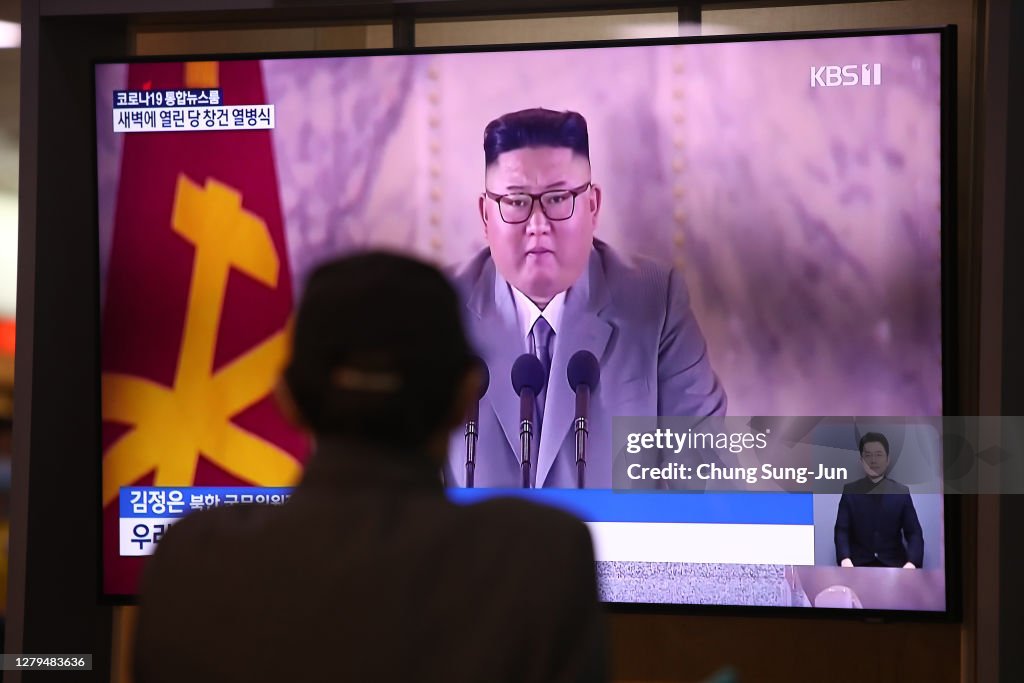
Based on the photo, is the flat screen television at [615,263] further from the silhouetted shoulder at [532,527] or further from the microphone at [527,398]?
the silhouetted shoulder at [532,527]

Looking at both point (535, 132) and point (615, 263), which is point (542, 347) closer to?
point (615, 263)

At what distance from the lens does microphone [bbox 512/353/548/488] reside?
2.98m

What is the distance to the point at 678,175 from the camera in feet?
9.71

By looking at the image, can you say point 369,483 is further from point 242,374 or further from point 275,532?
point 242,374

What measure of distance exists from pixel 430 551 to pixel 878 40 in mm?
2341

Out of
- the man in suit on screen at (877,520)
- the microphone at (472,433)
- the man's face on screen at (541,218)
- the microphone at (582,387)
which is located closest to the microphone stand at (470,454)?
the microphone at (472,433)

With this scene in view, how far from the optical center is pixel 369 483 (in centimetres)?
108

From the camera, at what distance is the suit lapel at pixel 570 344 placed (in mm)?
2973

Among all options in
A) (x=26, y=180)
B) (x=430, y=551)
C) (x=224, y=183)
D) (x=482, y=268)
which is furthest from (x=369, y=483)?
(x=26, y=180)

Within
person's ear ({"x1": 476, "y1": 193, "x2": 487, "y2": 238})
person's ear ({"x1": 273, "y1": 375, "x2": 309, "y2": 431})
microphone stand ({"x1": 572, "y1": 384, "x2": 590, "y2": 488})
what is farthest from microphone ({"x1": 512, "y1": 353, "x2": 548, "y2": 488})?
A: person's ear ({"x1": 273, "y1": 375, "x2": 309, "y2": 431})

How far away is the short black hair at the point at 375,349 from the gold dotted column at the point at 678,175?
1.93 metres

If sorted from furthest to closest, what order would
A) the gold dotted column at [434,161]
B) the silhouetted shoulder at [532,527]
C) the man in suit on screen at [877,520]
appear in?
1. the gold dotted column at [434,161]
2. the man in suit on screen at [877,520]
3. the silhouetted shoulder at [532,527]

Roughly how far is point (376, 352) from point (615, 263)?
198cm

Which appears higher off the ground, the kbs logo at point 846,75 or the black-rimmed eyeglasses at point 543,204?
the kbs logo at point 846,75
